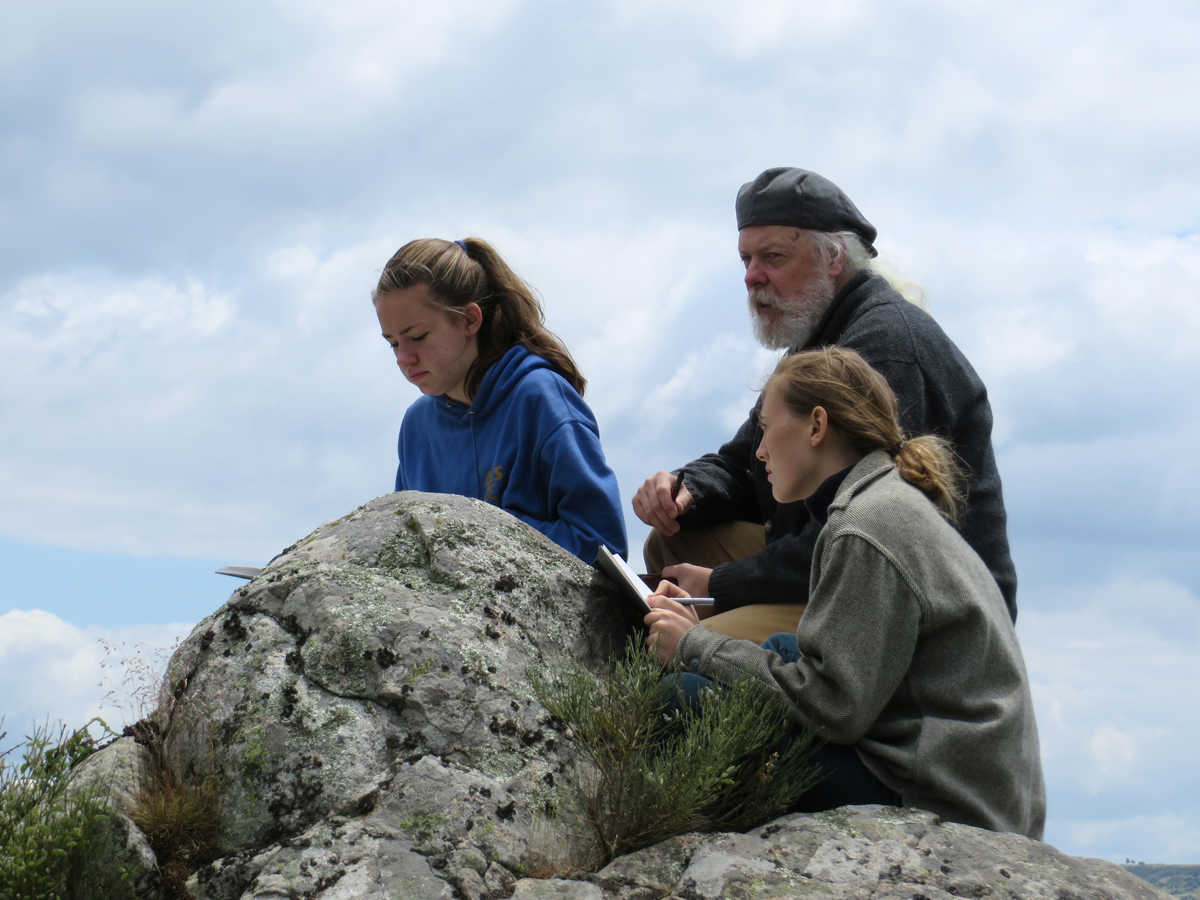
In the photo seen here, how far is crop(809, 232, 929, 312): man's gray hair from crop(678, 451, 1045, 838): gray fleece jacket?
236 cm

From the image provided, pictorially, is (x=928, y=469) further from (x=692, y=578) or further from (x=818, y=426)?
Result: (x=692, y=578)

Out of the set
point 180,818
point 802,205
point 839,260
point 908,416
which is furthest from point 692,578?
point 180,818

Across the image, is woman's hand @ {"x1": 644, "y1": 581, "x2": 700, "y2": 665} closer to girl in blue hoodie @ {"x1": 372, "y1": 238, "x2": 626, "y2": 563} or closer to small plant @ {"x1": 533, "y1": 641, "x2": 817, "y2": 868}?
small plant @ {"x1": 533, "y1": 641, "x2": 817, "y2": 868}

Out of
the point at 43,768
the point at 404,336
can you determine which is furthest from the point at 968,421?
the point at 43,768

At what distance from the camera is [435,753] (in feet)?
12.8

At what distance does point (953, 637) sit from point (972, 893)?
79 centimetres

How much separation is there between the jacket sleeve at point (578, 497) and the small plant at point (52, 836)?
7.50 feet

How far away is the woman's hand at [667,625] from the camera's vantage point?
13.6ft

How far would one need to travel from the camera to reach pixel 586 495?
5402 mm

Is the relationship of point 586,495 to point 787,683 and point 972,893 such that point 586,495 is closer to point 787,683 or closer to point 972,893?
point 787,683

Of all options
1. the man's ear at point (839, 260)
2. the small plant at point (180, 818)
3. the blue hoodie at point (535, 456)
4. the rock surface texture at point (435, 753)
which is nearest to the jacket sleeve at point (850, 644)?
the rock surface texture at point (435, 753)

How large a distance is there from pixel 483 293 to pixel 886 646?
326 cm

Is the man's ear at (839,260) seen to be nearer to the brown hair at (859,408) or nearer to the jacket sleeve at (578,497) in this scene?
the jacket sleeve at (578,497)

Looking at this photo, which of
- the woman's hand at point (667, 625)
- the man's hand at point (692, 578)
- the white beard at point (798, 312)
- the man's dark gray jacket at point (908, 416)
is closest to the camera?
the woman's hand at point (667, 625)
